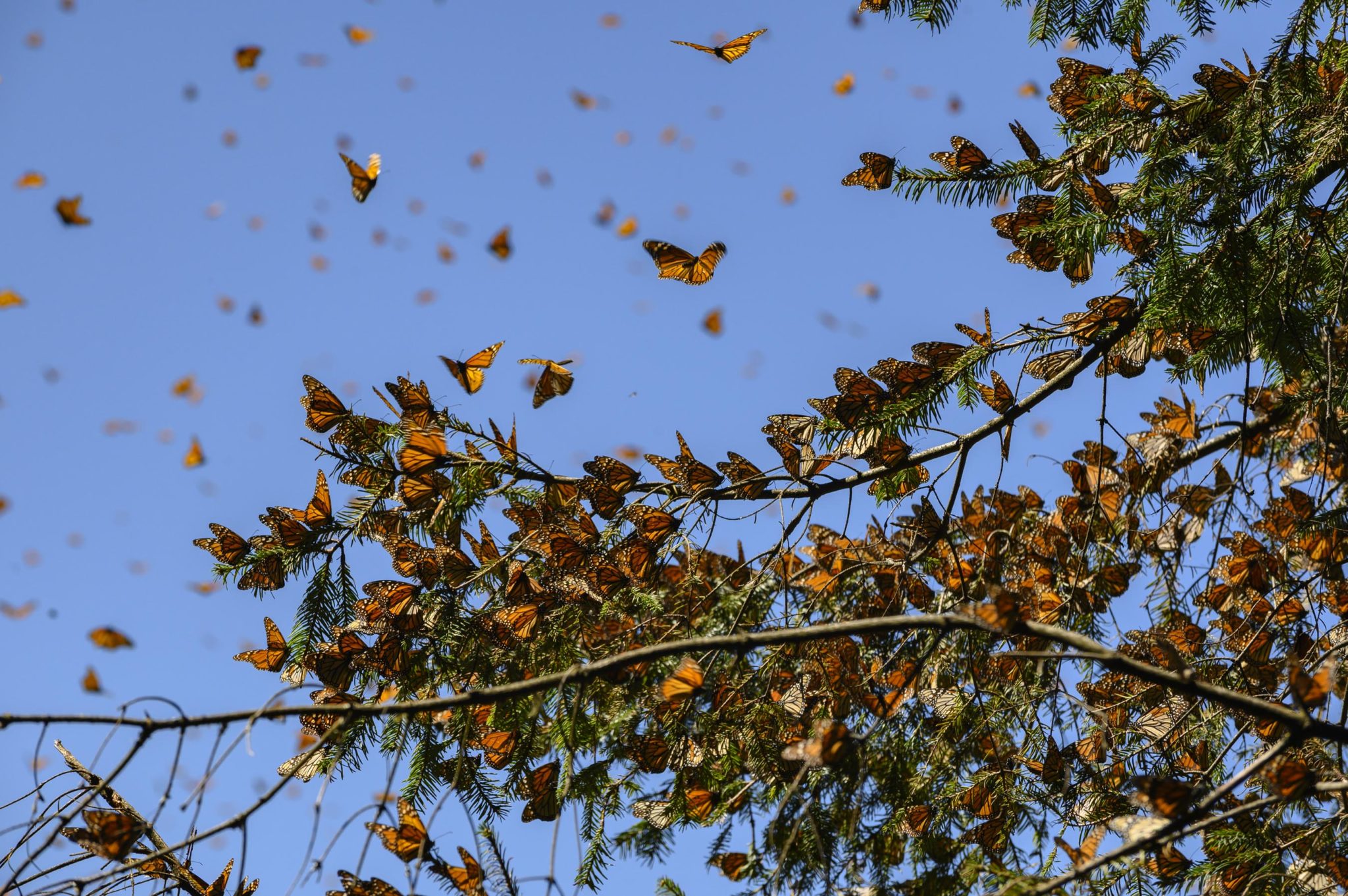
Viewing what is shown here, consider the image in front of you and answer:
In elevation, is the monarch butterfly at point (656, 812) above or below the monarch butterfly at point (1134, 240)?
below

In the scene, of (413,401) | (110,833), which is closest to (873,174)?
(413,401)

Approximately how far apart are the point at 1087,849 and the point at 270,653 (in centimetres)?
184

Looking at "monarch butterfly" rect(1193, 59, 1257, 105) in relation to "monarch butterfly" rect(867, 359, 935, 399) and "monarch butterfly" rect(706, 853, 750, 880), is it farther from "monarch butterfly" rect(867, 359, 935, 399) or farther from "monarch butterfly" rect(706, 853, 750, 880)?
"monarch butterfly" rect(706, 853, 750, 880)

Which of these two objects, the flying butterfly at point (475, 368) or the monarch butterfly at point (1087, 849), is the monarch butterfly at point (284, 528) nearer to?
the flying butterfly at point (475, 368)

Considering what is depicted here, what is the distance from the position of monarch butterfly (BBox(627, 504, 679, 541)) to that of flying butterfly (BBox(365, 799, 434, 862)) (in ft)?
2.96

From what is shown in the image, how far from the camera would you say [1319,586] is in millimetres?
2771

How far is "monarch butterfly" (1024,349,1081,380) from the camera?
2.35 meters

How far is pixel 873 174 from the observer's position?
2.49 metres

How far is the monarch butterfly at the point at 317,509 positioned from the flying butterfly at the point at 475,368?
15.5 inches

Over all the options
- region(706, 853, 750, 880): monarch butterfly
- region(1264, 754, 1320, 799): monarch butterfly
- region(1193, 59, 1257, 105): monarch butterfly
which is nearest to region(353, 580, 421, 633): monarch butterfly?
region(706, 853, 750, 880): monarch butterfly

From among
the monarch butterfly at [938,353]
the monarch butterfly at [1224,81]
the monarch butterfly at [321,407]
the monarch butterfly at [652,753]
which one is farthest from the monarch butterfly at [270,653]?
the monarch butterfly at [1224,81]

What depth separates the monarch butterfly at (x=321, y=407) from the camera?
226 cm

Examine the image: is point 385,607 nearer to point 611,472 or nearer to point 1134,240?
point 611,472

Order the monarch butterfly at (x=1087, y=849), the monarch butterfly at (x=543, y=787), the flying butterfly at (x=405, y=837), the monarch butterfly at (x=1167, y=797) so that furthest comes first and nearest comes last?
1. the monarch butterfly at (x=543, y=787)
2. the monarch butterfly at (x=1087, y=849)
3. the flying butterfly at (x=405, y=837)
4. the monarch butterfly at (x=1167, y=797)
